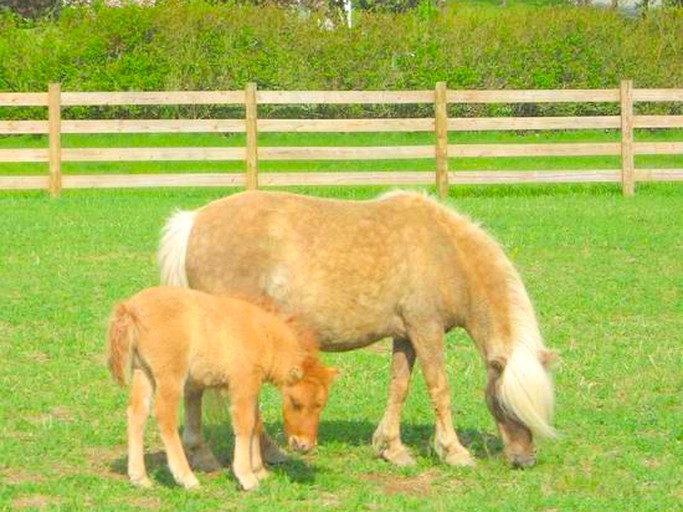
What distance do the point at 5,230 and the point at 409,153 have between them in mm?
6777

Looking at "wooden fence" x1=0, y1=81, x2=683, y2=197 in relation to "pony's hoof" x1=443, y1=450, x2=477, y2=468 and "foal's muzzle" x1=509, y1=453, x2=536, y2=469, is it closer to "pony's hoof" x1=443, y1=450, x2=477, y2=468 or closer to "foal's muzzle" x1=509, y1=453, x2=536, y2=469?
"pony's hoof" x1=443, y1=450, x2=477, y2=468

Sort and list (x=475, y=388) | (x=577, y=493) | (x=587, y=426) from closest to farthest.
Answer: (x=577, y=493) < (x=587, y=426) < (x=475, y=388)

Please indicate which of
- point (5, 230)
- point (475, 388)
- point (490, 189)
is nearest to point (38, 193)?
point (5, 230)

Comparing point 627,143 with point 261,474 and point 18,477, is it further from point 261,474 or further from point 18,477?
point 18,477

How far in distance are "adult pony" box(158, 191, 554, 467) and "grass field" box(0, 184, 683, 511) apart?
0.39 metres

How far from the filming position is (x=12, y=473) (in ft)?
23.2

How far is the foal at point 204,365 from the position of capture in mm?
6723

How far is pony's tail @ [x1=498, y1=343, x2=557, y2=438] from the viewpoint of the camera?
7293mm

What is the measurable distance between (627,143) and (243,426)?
1526 centimetres

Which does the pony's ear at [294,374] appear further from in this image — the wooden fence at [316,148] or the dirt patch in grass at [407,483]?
the wooden fence at [316,148]

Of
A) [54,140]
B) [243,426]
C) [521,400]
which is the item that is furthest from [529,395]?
[54,140]

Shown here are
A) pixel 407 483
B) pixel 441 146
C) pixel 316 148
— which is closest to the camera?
pixel 407 483

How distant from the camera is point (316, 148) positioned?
2084 cm

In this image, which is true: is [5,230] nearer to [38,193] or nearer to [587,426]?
[38,193]
